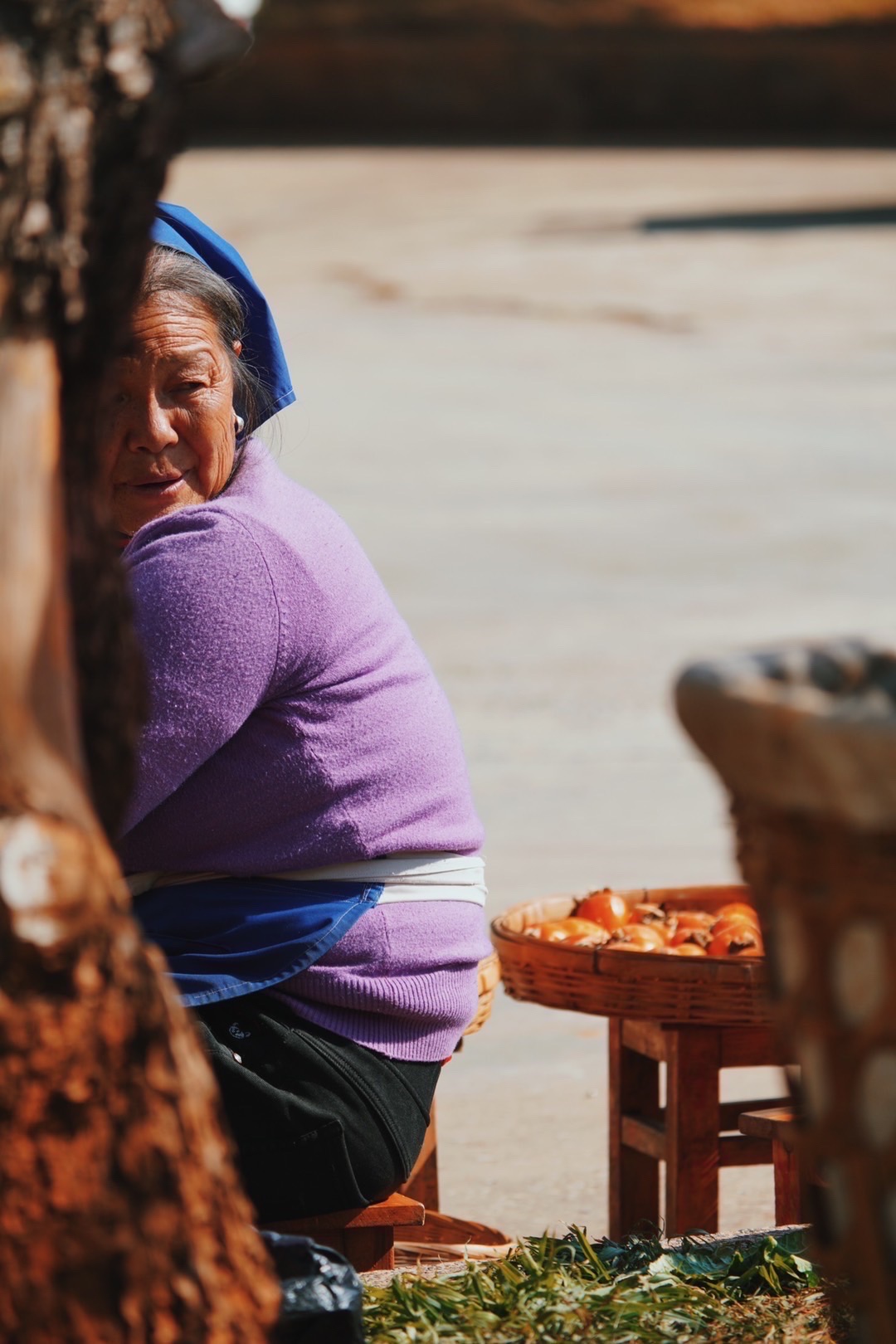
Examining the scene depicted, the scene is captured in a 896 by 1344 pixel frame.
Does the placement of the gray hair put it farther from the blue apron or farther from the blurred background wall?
the blurred background wall

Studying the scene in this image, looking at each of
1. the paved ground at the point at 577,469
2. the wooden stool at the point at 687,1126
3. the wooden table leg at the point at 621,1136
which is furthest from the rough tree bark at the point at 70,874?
the paved ground at the point at 577,469

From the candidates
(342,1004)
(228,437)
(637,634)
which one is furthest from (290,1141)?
(637,634)

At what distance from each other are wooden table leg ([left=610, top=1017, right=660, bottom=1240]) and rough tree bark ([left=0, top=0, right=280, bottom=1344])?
6.40 feet

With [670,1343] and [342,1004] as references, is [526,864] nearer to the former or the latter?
[342,1004]

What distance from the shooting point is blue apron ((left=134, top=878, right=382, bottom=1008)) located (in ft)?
8.02

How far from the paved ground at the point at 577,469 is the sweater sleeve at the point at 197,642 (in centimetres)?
154

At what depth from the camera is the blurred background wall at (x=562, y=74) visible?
2789cm

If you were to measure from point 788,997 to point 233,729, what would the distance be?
1170 mm

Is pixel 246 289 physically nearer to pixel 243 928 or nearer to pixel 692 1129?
pixel 243 928

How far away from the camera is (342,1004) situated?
2.50m

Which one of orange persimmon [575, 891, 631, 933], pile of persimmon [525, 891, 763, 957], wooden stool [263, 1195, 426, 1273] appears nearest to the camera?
wooden stool [263, 1195, 426, 1273]

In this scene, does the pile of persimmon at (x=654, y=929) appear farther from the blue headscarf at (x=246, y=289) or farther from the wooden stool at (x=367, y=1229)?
the blue headscarf at (x=246, y=289)

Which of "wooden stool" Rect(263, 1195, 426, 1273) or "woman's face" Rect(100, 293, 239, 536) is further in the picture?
"woman's face" Rect(100, 293, 239, 536)

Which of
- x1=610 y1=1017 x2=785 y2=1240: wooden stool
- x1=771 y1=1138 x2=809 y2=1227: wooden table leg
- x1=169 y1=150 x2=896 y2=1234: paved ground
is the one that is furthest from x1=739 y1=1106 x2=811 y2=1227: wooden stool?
x1=169 y1=150 x2=896 y2=1234: paved ground
